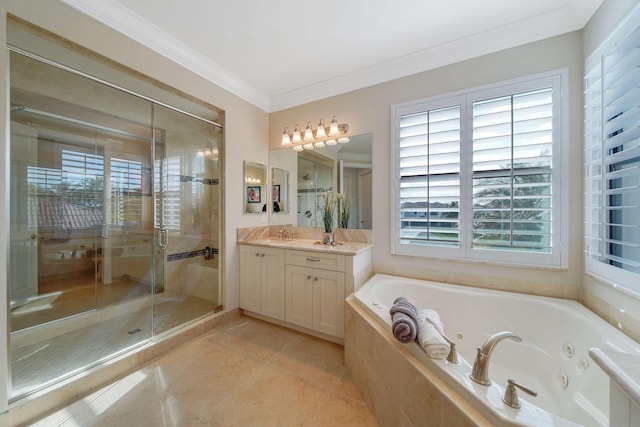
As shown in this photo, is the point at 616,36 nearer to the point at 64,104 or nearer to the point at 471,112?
the point at 471,112

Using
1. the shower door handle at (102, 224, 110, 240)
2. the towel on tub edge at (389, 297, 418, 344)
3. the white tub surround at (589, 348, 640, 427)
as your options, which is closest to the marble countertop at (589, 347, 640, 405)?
the white tub surround at (589, 348, 640, 427)

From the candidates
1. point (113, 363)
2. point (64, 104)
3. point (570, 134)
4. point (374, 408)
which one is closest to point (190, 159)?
point (64, 104)

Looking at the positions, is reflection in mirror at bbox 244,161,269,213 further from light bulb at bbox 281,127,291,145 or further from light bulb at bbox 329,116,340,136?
light bulb at bbox 329,116,340,136

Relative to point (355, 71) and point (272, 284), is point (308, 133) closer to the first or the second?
point (355, 71)

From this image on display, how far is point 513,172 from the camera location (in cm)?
186

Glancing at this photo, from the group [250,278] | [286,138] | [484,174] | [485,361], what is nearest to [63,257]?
[250,278]

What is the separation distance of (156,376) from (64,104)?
2.32m

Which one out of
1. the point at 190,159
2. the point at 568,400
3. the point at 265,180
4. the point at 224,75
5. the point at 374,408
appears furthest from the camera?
the point at 265,180

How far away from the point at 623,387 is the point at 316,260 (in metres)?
1.78

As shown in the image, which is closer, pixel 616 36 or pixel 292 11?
pixel 616 36

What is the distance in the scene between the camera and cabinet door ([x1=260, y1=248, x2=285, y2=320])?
7.73 feet

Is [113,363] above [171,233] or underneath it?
underneath

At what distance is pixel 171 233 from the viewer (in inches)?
102

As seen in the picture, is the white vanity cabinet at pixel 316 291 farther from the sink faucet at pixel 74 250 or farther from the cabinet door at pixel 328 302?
the sink faucet at pixel 74 250
